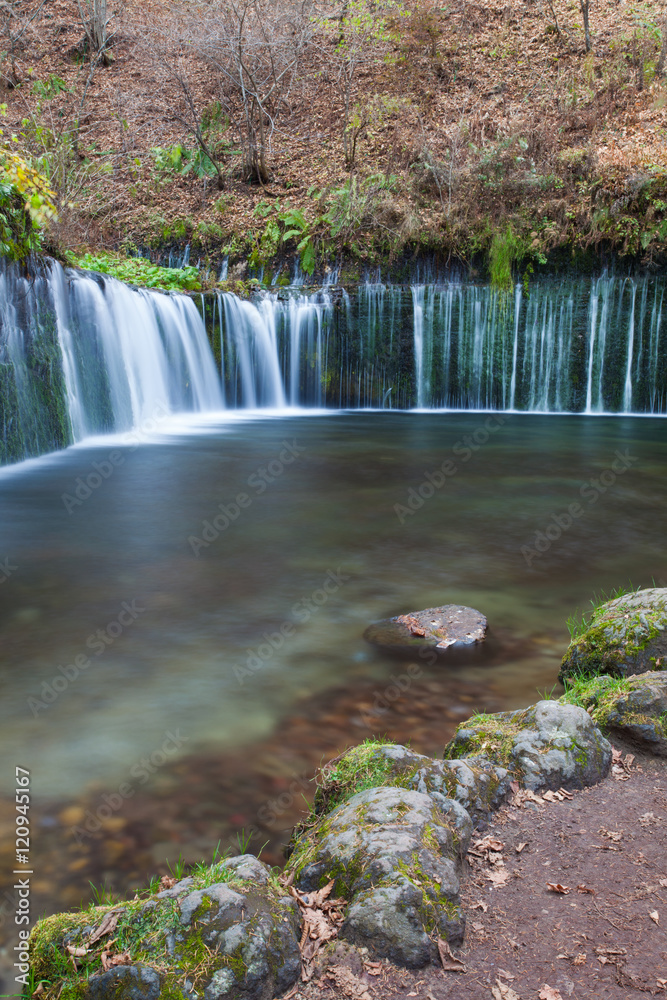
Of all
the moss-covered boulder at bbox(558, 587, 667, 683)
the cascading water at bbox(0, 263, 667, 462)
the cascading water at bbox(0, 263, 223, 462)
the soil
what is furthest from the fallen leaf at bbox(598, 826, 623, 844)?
the cascading water at bbox(0, 263, 667, 462)

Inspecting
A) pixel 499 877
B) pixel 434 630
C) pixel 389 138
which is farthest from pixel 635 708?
pixel 389 138

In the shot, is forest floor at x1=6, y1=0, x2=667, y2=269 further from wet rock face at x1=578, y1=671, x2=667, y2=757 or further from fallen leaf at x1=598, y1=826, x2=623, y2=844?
fallen leaf at x1=598, y1=826, x2=623, y2=844

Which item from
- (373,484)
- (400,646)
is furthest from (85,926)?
(373,484)

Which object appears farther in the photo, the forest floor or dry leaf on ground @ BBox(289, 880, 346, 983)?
the forest floor

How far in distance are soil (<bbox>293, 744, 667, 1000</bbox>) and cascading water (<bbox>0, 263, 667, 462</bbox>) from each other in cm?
1331

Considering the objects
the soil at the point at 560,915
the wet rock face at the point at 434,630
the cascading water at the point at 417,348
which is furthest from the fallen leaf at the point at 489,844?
the cascading water at the point at 417,348

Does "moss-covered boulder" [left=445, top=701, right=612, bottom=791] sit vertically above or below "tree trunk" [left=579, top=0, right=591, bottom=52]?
below

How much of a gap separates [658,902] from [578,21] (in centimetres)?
2890

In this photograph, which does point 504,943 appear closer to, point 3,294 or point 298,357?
point 3,294

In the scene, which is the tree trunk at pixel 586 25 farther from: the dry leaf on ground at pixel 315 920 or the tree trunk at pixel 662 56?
the dry leaf on ground at pixel 315 920

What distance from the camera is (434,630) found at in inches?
175

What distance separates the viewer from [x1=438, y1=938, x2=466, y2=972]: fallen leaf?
1.74 m

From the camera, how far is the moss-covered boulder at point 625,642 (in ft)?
11.1

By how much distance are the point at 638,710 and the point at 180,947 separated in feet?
6.70
